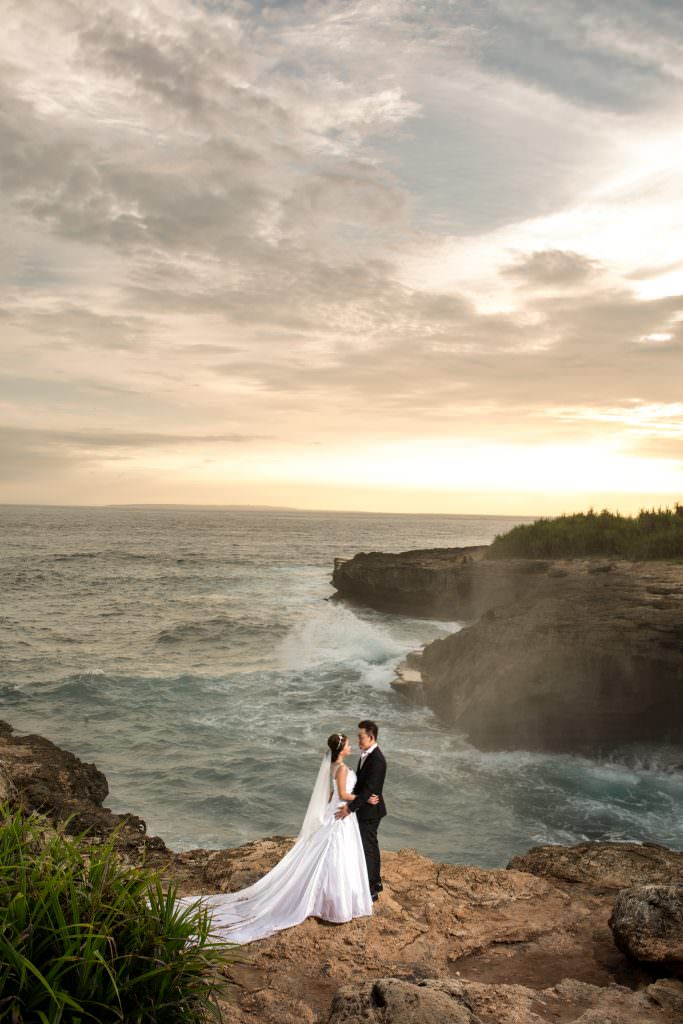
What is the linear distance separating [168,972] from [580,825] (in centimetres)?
1267

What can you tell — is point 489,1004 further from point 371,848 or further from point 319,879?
point 371,848

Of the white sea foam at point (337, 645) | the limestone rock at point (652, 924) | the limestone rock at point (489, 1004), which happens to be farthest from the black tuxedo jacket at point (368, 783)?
the white sea foam at point (337, 645)

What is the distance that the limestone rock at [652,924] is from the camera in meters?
6.36

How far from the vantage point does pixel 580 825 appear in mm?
14852

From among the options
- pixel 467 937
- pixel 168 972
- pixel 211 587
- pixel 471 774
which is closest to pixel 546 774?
pixel 471 774

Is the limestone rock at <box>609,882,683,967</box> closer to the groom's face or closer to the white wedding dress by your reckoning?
the white wedding dress

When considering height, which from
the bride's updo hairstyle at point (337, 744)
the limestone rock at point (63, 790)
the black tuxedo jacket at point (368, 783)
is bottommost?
the limestone rock at point (63, 790)

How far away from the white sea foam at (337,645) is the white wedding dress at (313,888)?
21.2 metres

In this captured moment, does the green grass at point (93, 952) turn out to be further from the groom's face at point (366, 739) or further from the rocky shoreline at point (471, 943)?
the groom's face at point (366, 739)

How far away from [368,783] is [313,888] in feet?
3.92

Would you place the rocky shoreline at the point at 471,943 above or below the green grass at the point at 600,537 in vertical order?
below

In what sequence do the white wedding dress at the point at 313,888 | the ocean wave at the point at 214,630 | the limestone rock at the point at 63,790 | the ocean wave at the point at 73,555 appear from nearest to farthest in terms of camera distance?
the white wedding dress at the point at 313,888, the limestone rock at the point at 63,790, the ocean wave at the point at 214,630, the ocean wave at the point at 73,555

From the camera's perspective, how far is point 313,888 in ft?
24.6

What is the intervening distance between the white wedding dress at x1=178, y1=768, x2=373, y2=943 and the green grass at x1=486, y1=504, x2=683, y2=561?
21.9 metres
